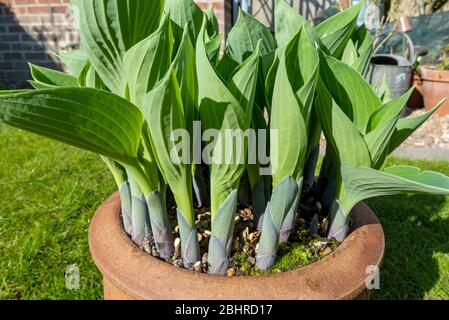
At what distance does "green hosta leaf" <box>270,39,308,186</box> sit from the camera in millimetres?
435

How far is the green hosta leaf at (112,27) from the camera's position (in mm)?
416

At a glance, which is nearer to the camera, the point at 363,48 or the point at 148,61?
the point at 148,61

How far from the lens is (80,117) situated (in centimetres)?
38

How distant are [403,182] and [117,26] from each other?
374mm

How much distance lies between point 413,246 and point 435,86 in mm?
2204

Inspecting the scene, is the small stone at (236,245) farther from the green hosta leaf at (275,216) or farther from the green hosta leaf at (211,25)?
the green hosta leaf at (211,25)

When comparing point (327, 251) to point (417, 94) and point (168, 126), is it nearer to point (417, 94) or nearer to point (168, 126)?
point (168, 126)

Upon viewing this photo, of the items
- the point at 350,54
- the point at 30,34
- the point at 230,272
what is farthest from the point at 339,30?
the point at 30,34

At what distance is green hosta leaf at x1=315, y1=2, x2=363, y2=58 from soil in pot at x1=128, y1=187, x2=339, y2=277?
0.28 metres

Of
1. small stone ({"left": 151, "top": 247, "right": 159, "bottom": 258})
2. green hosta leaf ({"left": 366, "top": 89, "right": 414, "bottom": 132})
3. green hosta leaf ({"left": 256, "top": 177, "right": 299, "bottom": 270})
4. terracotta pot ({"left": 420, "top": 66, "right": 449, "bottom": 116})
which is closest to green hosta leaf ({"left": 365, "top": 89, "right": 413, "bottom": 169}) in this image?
green hosta leaf ({"left": 366, "top": 89, "right": 414, "bottom": 132})

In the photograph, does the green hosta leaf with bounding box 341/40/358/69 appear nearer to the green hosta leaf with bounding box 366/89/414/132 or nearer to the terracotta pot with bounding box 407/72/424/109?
the green hosta leaf with bounding box 366/89/414/132

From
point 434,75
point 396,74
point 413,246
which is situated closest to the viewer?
point 413,246

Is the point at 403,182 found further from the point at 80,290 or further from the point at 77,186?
the point at 77,186
